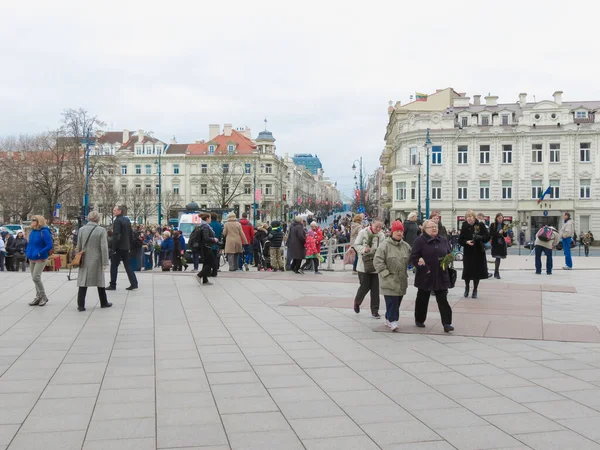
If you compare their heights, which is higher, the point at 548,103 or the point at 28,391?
the point at 548,103

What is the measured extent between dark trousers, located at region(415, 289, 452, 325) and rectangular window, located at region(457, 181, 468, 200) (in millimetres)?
51407

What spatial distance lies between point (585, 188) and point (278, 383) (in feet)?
189

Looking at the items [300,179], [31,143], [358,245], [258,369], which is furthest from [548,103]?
[300,179]

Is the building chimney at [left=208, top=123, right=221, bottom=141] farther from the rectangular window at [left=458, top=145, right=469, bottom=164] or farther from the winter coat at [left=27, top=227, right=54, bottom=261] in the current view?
the winter coat at [left=27, top=227, right=54, bottom=261]

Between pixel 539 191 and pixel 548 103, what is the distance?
8104 millimetres

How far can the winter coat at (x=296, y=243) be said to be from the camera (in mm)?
18047

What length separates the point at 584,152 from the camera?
57344mm

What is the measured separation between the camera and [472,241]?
12461 millimetres

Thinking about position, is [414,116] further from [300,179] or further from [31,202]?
[300,179]

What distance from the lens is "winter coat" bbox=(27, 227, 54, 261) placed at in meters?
11.2

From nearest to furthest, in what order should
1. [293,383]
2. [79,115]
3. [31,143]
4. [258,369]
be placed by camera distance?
[293,383] < [258,369] < [79,115] < [31,143]

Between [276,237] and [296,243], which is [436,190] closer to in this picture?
[276,237]

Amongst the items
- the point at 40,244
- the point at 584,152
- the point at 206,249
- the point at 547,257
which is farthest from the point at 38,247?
the point at 584,152

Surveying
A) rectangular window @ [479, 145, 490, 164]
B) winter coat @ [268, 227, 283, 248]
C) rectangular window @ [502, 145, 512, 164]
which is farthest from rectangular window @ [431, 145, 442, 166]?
winter coat @ [268, 227, 283, 248]
